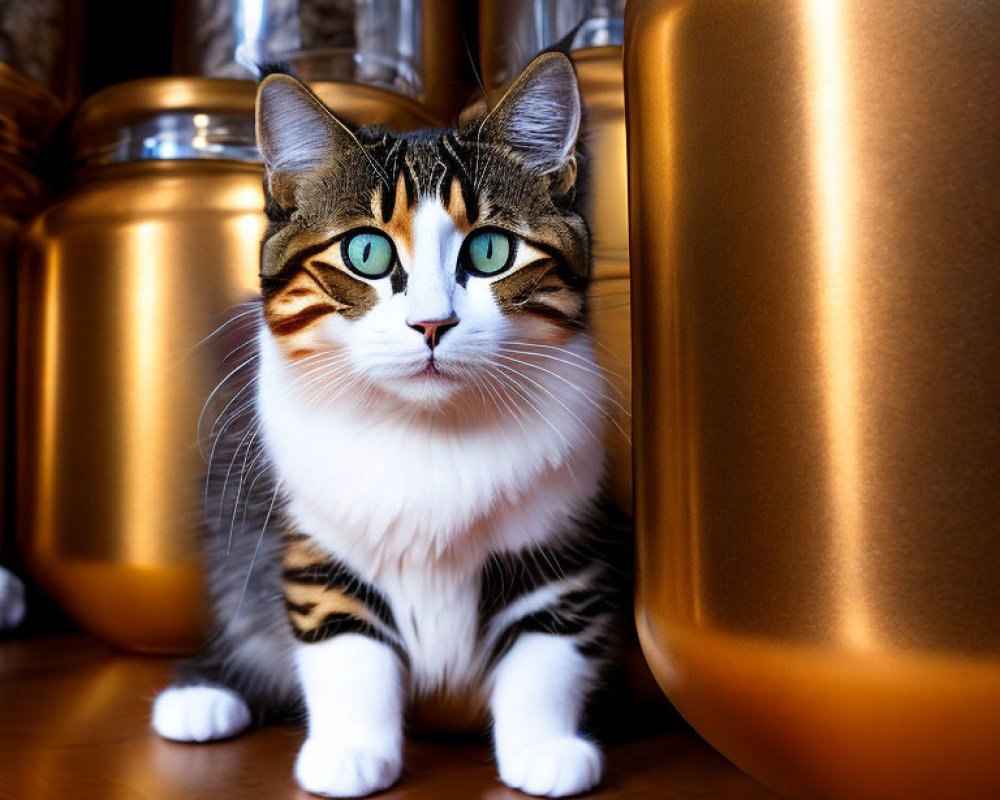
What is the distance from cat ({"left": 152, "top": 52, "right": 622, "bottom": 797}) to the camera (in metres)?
0.56

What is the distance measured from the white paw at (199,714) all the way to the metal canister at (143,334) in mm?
133

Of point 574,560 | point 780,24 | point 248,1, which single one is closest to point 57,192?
point 248,1

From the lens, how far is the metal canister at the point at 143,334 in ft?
2.63

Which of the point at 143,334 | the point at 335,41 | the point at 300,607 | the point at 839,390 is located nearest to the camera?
the point at 839,390

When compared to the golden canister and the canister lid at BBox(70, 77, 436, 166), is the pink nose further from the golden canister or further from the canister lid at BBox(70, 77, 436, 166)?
the canister lid at BBox(70, 77, 436, 166)

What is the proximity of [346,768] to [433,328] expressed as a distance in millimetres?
254

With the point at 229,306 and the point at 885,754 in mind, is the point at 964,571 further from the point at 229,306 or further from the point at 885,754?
the point at 229,306

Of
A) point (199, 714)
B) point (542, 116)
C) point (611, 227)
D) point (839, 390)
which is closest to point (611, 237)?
point (611, 227)

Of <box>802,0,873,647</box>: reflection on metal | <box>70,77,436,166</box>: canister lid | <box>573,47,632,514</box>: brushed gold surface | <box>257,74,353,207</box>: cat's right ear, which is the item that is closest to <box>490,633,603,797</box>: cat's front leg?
<box>573,47,632,514</box>: brushed gold surface

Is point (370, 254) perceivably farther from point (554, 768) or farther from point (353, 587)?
point (554, 768)

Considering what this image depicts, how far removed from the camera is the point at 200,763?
60 centimetres

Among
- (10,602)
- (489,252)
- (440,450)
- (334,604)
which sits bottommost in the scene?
(10,602)

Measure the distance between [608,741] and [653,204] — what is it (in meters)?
0.36

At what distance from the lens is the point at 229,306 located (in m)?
0.80
